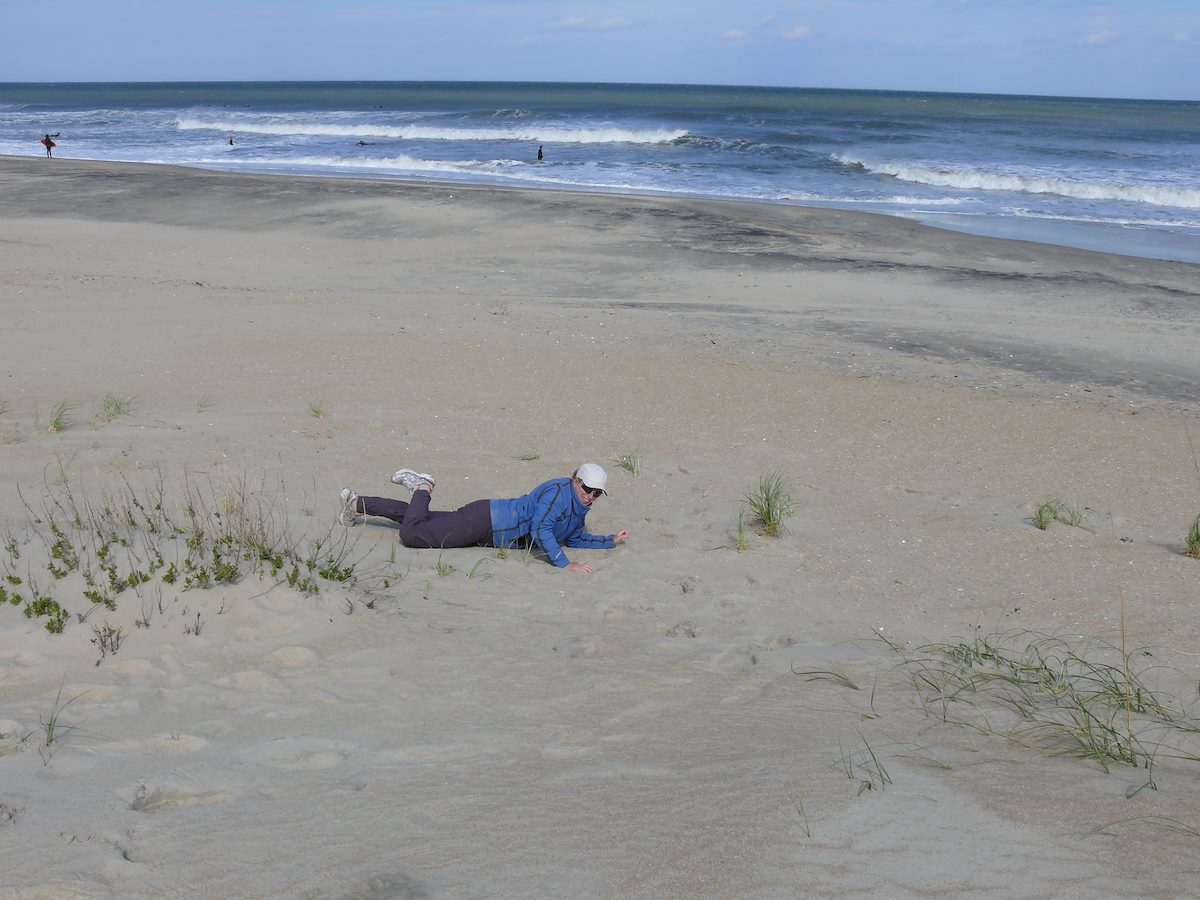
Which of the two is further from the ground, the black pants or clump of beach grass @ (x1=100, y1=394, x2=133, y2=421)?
clump of beach grass @ (x1=100, y1=394, x2=133, y2=421)

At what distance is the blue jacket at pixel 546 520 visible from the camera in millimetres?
5863

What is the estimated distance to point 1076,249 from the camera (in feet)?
60.4

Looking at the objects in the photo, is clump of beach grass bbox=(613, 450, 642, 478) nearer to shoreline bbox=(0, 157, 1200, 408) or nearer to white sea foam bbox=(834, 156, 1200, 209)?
shoreline bbox=(0, 157, 1200, 408)

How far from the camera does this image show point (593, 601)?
5398 mm

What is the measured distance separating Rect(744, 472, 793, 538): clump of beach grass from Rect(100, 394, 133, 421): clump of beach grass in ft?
16.0

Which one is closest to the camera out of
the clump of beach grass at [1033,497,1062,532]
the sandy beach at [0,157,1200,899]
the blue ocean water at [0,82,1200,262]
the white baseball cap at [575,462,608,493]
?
the sandy beach at [0,157,1200,899]

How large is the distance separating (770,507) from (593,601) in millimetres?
1529

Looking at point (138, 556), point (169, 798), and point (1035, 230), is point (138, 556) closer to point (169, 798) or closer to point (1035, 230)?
point (169, 798)

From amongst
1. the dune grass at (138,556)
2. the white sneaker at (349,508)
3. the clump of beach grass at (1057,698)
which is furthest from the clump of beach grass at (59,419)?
the clump of beach grass at (1057,698)

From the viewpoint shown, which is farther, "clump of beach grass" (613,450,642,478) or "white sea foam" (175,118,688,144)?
"white sea foam" (175,118,688,144)

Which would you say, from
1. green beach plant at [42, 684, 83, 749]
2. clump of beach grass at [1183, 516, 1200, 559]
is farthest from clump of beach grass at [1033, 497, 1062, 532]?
green beach plant at [42, 684, 83, 749]

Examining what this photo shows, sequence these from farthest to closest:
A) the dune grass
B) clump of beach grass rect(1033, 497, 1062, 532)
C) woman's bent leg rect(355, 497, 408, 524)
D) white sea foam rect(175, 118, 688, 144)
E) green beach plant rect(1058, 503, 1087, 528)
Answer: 1. white sea foam rect(175, 118, 688, 144)
2. green beach plant rect(1058, 503, 1087, 528)
3. clump of beach grass rect(1033, 497, 1062, 532)
4. woman's bent leg rect(355, 497, 408, 524)
5. the dune grass

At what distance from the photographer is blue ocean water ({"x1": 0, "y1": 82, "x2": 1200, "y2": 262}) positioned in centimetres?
2539

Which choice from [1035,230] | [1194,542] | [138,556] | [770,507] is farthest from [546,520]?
[1035,230]
